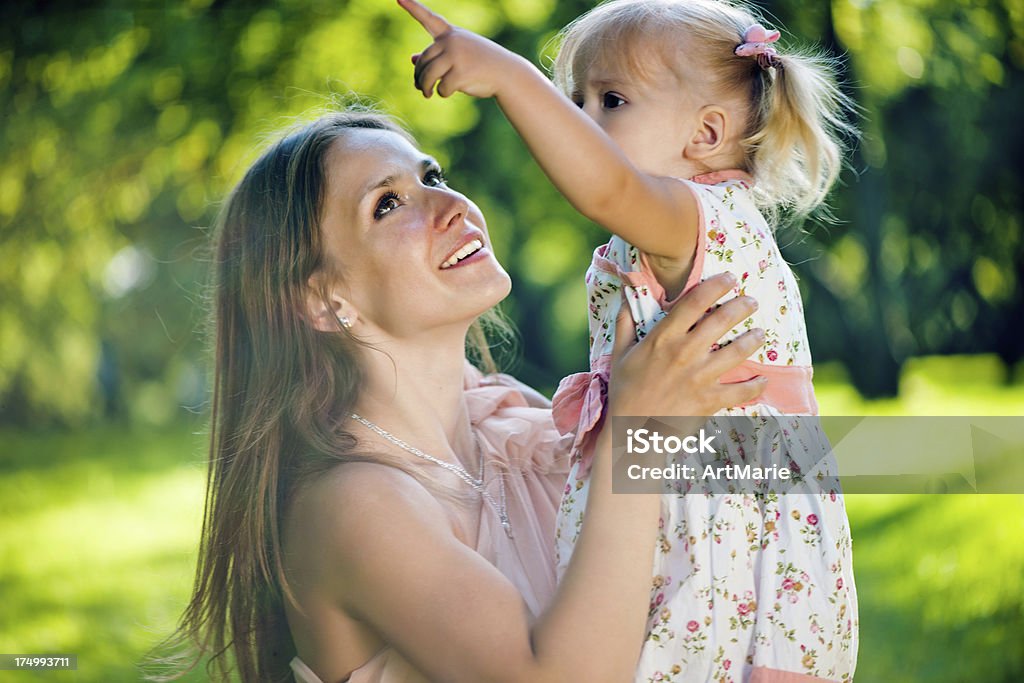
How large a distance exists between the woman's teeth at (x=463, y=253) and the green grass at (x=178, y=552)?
0.93 m

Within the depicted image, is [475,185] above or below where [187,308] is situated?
above

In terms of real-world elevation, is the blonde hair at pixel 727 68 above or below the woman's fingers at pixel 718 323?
above

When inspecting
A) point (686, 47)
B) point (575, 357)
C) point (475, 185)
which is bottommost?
point (575, 357)

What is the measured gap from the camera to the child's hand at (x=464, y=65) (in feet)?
4.37

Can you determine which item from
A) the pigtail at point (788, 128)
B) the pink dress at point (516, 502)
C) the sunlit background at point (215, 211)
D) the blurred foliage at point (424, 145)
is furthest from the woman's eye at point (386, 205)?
the blurred foliage at point (424, 145)

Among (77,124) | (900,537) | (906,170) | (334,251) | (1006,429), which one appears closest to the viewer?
(334,251)

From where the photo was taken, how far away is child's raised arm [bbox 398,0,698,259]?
1340 millimetres

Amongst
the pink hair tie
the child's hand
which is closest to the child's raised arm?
the child's hand

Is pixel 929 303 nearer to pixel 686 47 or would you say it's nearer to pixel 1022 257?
pixel 1022 257

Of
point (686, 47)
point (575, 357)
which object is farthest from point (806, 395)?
point (575, 357)

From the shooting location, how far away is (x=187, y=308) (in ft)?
24.0

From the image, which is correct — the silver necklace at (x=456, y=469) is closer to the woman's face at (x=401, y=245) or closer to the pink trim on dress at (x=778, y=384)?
the woman's face at (x=401, y=245)

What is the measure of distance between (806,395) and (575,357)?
5488 mm

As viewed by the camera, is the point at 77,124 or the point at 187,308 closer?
the point at 77,124
